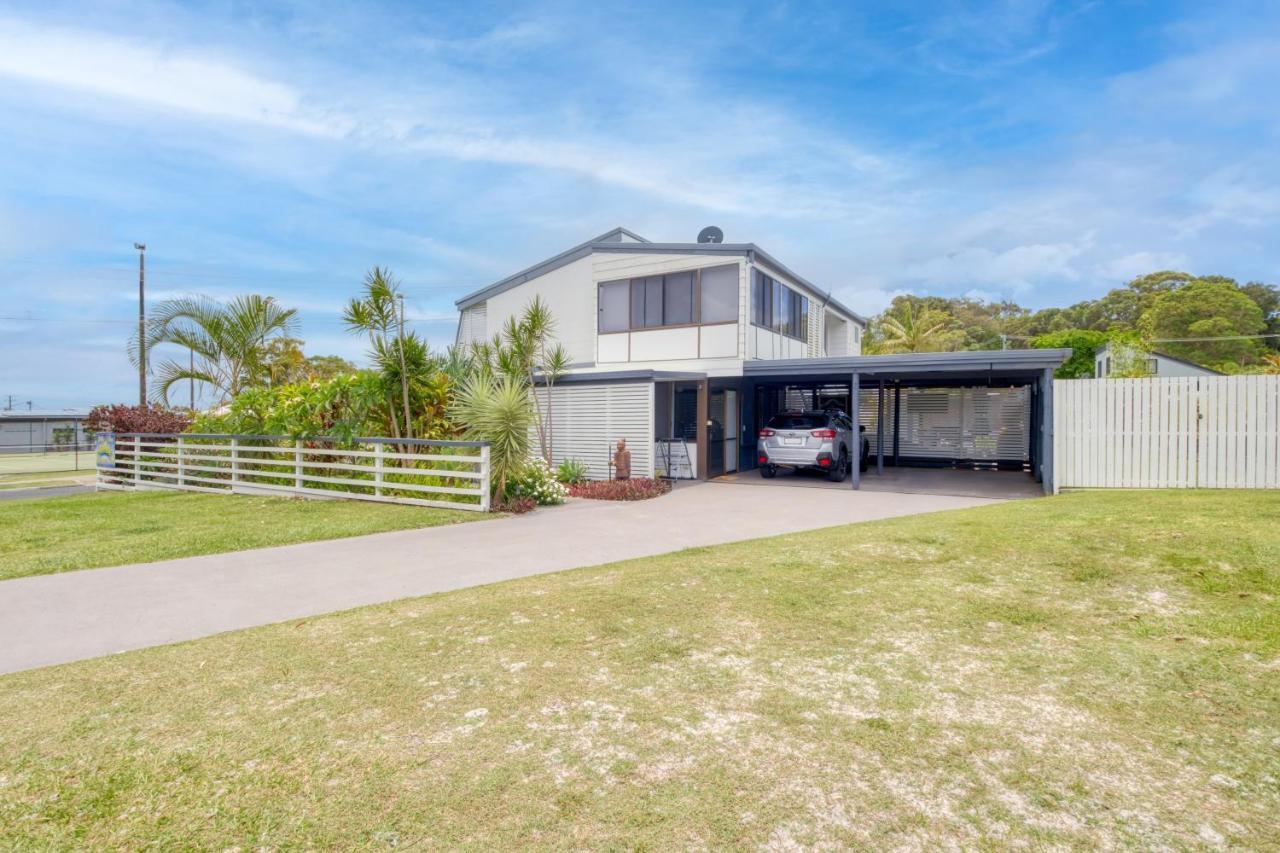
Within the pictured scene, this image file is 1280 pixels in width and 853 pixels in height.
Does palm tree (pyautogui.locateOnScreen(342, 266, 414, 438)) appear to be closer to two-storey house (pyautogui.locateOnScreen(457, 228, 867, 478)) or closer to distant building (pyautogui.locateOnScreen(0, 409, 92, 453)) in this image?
two-storey house (pyautogui.locateOnScreen(457, 228, 867, 478))

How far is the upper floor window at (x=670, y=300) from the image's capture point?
16.5 m

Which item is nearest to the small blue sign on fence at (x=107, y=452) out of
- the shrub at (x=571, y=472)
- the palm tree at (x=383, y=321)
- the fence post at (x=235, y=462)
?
the fence post at (x=235, y=462)

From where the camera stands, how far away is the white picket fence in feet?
34.9

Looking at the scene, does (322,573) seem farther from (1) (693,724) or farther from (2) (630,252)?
(2) (630,252)

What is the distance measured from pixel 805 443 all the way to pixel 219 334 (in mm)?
14066

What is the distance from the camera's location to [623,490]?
1325cm

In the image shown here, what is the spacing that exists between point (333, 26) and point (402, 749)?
1269 centimetres

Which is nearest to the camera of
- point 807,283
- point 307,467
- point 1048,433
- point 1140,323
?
point 1048,433

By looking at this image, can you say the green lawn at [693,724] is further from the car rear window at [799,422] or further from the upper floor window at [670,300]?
the upper floor window at [670,300]

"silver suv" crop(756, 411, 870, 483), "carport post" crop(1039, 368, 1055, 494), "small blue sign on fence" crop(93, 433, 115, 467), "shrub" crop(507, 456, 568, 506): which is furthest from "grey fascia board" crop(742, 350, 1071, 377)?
"small blue sign on fence" crop(93, 433, 115, 467)

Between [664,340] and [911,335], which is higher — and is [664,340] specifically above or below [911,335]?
below

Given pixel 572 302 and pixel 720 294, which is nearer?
pixel 720 294

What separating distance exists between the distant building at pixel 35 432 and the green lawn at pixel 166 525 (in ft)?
107

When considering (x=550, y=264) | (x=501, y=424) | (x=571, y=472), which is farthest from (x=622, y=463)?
(x=550, y=264)
